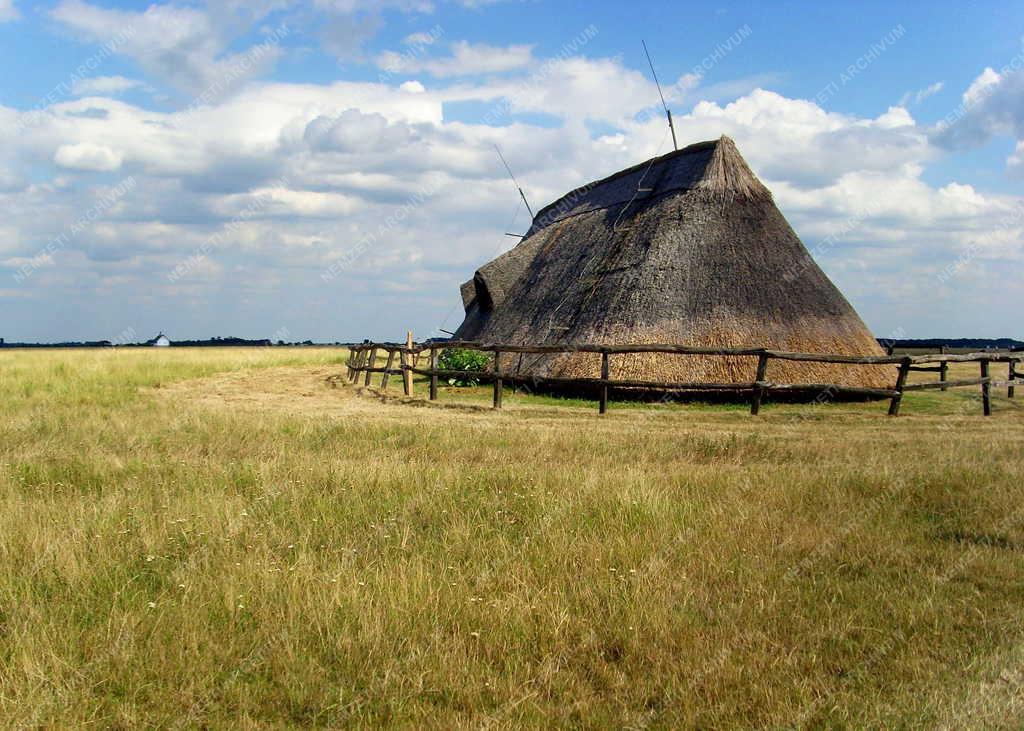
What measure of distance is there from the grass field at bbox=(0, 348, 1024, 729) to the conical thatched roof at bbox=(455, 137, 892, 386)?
8411 millimetres

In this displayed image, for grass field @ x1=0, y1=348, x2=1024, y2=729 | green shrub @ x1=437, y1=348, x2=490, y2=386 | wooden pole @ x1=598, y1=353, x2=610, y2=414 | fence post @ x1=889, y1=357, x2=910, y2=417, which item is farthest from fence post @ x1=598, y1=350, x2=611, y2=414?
green shrub @ x1=437, y1=348, x2=490, y2=386

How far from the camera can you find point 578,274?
69.0ft

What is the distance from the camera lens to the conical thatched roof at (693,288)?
16859 millimetres

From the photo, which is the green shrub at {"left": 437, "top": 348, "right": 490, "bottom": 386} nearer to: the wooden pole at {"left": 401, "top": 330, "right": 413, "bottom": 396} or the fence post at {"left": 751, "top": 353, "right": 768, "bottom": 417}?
the wooden pole at {"left": 401, "top": 330, "right": 413, "bottom": 396}

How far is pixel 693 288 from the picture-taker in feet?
57.9

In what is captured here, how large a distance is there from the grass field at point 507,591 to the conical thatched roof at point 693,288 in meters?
8.41

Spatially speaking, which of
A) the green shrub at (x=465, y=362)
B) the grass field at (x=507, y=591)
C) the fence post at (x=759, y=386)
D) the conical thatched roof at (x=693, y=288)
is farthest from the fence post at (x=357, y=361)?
the grass field at (x=507, y=591)

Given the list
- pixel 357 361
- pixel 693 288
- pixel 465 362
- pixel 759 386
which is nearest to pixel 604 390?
pixel 759 386

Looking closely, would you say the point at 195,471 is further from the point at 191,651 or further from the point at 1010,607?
the point at 1010,607

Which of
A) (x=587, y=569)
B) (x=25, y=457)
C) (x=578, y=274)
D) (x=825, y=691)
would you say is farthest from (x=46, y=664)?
(x=578, y=274)

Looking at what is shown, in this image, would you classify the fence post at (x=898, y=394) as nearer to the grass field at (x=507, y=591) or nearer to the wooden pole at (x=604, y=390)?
the wooden pole at (x=604, y=390)

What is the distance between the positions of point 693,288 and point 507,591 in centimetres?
1439

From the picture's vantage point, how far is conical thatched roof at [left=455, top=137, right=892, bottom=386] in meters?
16.9

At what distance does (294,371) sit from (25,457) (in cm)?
2388
